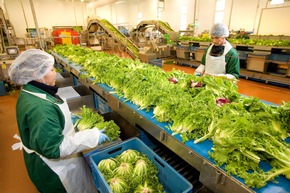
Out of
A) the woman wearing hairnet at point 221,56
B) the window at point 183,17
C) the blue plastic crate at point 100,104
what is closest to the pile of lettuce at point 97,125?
the blue plastic crate at point 100,104

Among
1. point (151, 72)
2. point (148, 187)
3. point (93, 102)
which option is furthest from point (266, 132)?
point (93, 102)

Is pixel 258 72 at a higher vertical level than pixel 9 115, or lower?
higher

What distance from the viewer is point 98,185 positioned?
187cm

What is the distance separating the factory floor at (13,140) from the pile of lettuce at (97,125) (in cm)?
155

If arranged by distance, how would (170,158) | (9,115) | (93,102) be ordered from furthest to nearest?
(9,115)
(93,102)
(170,158)

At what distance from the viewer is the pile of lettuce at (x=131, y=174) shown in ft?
5.59

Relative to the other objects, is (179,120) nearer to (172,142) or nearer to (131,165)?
(172,142)

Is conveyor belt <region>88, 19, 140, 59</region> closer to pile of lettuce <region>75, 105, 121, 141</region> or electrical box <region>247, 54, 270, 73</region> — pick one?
electrical box <region>247, 54, 270, 73</region>

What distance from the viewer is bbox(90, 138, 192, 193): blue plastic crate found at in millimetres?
1582

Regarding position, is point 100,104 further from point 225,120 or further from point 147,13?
point 147,13

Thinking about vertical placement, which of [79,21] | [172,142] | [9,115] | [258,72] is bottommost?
[9,115]

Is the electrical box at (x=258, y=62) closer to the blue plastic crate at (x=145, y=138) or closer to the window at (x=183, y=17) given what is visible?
the blue plastic crate at (x=145, y=138)

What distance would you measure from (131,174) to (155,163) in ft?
0.92

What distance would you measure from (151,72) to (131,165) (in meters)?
1.52
